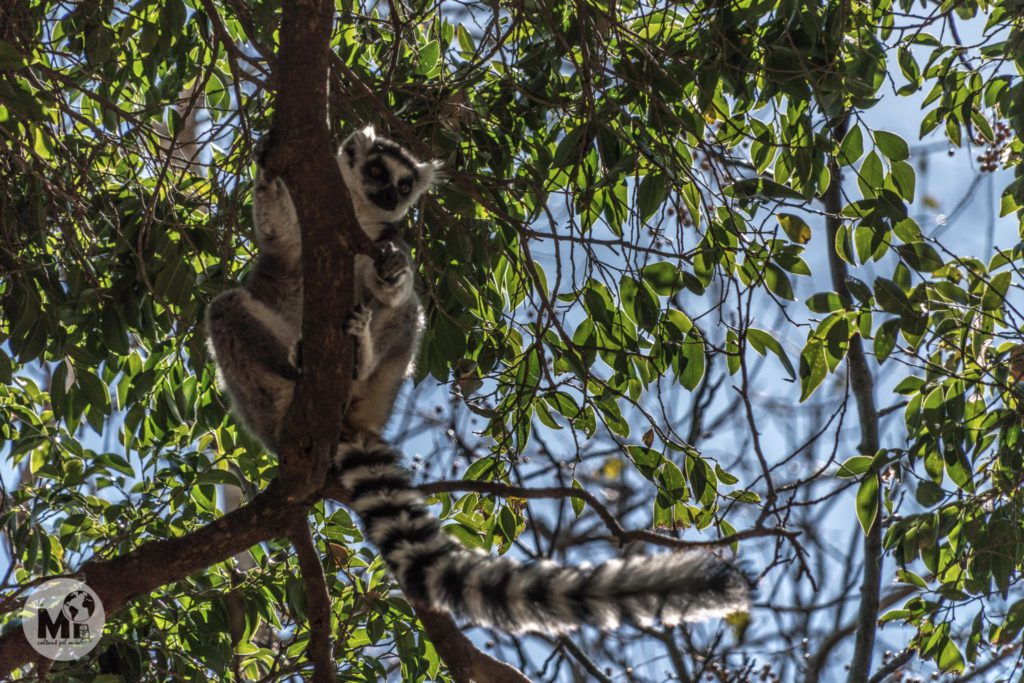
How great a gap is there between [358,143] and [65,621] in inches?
123

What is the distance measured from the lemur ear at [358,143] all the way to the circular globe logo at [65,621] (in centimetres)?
294

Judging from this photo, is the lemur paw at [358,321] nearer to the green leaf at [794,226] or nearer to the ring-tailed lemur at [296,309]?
the ring-tailed lemur at [296,309]

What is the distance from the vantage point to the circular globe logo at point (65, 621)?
470 centimetres

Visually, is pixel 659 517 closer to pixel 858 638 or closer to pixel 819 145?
pixel 819 145

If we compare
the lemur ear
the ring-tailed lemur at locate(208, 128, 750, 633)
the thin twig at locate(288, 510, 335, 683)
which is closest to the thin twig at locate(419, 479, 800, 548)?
the ring-tailed lemur at locate(208, 128, 750, 633)

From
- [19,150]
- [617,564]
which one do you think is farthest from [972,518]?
[19,150]

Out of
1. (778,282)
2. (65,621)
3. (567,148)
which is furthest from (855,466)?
(65,621)

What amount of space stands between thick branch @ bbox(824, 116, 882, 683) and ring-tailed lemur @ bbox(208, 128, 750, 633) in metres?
2.64

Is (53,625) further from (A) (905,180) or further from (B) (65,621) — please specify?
(A) (905,180)

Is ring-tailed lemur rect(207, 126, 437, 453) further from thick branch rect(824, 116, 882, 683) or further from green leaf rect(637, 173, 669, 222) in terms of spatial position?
thick branch rect(824, 116, 882, 683)

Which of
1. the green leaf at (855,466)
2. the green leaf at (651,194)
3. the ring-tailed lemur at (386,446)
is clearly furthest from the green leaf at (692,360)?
the ring-tailed lemur at (386,446)

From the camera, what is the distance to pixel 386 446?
555 cm

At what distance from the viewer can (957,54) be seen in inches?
225

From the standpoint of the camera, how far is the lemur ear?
6242mm
